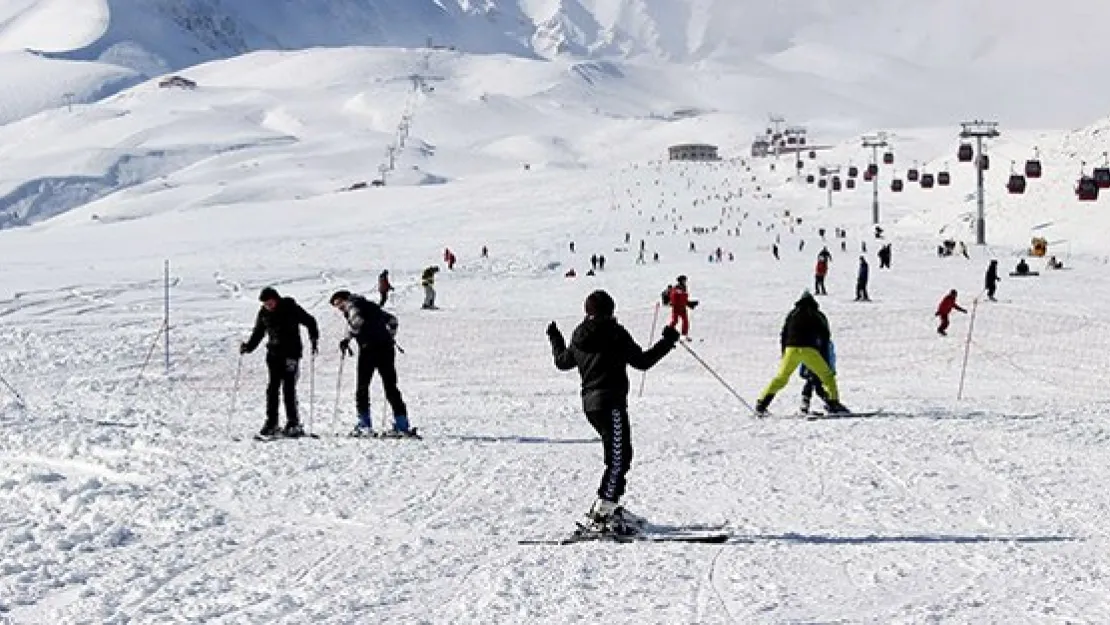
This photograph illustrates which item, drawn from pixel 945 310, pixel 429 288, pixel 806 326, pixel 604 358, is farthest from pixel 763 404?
pixel 429 288

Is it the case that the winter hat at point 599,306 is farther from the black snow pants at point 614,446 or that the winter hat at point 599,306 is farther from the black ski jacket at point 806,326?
the black ski jacket at point 806,326

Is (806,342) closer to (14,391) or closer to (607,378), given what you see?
(607,378)

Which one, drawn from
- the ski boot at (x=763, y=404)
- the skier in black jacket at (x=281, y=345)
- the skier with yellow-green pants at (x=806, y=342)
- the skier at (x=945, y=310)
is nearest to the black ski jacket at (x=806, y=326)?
the skier with yellow-green pants at (x=806, y=342)

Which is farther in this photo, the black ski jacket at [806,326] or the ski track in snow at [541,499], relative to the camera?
the black ski jacket at [806,326]

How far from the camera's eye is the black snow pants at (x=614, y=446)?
8.62m

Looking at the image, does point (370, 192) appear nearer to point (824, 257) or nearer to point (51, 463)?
point (824, 257)

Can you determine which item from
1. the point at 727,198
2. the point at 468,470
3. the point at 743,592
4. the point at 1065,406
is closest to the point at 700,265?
the point at 1065,406

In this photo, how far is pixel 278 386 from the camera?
13.5 m

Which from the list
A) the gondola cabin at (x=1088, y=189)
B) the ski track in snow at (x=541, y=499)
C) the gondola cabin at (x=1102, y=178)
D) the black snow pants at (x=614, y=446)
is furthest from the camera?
the gondola cabin at (x=1102, y=178)

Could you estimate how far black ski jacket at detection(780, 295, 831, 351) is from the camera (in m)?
14.5

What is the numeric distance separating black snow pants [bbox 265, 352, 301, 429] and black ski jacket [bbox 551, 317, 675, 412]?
547cm

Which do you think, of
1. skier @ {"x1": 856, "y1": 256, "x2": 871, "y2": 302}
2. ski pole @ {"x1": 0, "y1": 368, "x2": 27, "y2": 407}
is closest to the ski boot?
ski pole @ {"x1": 0, "y1": 368, "x2": 27, "y2": 407}

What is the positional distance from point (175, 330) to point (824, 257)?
17.0 meters

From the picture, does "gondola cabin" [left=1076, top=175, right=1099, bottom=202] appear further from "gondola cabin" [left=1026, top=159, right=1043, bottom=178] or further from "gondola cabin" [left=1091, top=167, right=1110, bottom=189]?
"gondola cabin" [left=1026, top=159, right=1043, bottom=178]
